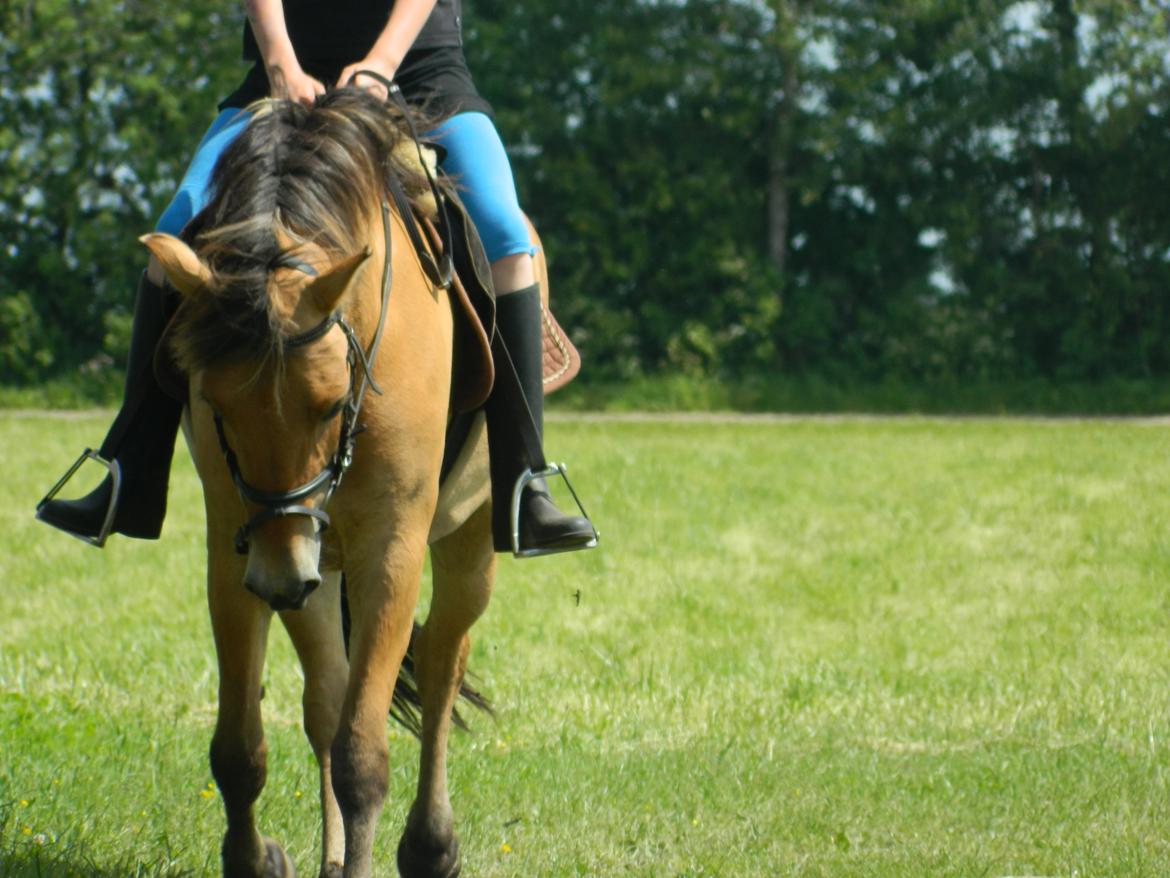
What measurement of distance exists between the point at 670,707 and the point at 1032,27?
2417cm

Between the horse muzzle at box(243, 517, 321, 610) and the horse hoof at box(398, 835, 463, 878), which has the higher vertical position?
the horse muzzle at box(243, 517, 321, 610)

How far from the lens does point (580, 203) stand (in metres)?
29.9

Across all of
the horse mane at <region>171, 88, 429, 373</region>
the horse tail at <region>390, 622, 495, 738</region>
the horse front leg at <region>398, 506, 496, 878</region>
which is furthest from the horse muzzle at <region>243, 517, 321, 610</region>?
the horse tail at <region>390, 622, 495, 738</region>

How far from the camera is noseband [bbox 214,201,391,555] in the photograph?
3.53 metres

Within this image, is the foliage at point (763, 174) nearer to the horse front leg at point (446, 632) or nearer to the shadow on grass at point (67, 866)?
the horse front leg at point (446, 632)

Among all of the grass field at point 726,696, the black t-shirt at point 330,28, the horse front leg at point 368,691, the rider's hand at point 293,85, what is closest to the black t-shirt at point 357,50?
the black t-shirt at point 330,28

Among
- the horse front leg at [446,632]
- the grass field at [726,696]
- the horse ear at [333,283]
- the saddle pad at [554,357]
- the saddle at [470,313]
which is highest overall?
the horse ear at [333,283]

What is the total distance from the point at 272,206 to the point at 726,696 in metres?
4.46

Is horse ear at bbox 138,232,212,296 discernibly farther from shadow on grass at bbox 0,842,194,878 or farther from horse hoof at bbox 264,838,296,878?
horse hoof at bbox 264,838,296,878

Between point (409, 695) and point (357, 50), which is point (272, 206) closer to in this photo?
point (357, 50)

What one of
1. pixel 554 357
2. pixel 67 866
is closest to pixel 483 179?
pixel 554 357

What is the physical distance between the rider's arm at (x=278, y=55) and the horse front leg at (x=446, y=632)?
1.49 m

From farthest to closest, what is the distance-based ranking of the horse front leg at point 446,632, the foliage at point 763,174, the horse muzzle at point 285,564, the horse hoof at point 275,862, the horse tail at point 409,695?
1. the foliage at point 763,174
2. the horse tail at point 409,695
3. the horse front leg at point 446,632
4. the horse hoof at point 275,862
5. the horse muzzle at point 285,564

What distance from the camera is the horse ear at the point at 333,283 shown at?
3479 millimetres
